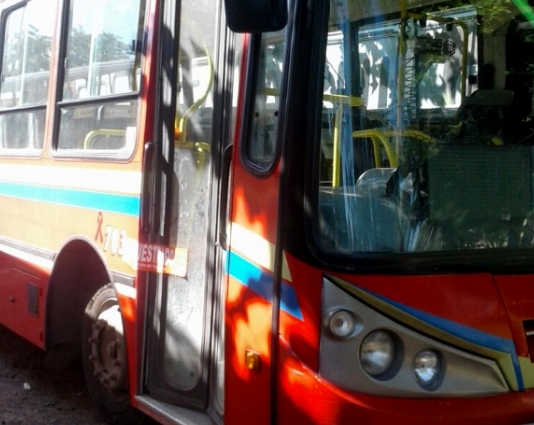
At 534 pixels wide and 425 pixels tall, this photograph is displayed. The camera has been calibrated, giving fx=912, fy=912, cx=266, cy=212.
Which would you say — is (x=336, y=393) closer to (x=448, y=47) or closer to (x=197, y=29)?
(x=448, y=47)

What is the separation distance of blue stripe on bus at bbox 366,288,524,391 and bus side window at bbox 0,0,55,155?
310cm

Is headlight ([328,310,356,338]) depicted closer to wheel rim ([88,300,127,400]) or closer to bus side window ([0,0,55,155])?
wheel rim ([88,300,127,400])

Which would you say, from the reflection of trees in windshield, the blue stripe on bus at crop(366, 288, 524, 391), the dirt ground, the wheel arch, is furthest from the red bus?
the dirt ground

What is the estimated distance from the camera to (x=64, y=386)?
6.22 m

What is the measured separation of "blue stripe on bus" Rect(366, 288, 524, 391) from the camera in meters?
3.30

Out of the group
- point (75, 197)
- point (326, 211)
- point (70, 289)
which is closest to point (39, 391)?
point (70, 289)

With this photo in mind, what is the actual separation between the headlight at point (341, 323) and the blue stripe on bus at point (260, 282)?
120 millimetres

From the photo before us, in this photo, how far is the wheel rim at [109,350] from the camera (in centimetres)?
485

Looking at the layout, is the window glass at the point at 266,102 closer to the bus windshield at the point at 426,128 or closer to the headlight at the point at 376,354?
the bus windshield at the point at 426,128

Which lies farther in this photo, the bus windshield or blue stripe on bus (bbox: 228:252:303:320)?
the bus windshield

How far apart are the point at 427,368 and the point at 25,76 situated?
149 inches

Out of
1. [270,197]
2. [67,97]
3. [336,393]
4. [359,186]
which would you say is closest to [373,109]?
[359,186]

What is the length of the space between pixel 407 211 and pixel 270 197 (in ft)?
1.75

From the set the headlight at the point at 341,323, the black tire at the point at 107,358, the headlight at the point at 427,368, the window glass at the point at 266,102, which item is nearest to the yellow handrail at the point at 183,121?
the window glass at the point at 266,102
